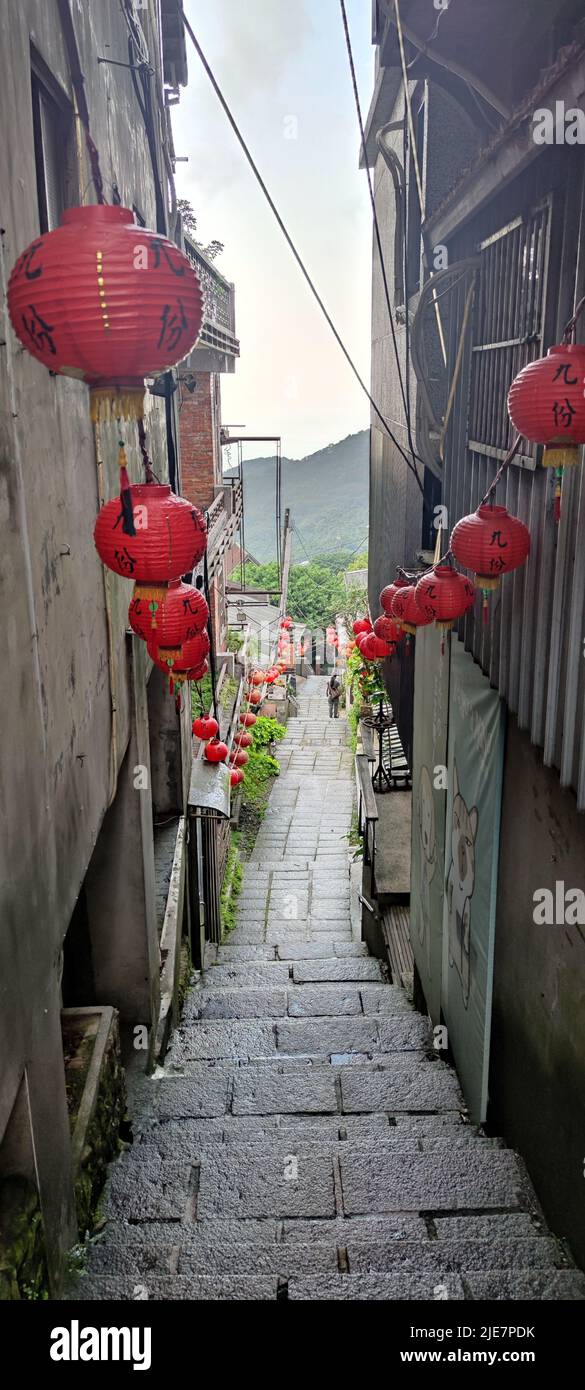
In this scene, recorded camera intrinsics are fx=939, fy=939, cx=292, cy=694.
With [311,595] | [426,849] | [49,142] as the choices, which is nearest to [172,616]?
[49,142]

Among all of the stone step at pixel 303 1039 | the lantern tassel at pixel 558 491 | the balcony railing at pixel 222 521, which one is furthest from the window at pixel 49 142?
the balcony railing at pixel 222 521

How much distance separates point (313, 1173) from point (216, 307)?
1915cm

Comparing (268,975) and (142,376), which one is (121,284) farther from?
(268,975)

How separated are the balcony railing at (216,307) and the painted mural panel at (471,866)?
10789mm

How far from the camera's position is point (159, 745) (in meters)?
12.7

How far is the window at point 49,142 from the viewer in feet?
17.2

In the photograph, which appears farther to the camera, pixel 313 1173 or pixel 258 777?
pixel 258 777

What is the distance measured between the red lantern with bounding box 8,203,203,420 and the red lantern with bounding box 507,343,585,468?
178cm

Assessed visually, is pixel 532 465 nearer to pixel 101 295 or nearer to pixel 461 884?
pixel 101 295

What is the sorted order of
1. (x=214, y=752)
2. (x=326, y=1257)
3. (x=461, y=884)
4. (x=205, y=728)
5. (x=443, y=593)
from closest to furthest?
(x=326, y=1257) < (x=443, y=593) < (x=461, y=884) < (x=205, y=728) < (x=214, y=752)

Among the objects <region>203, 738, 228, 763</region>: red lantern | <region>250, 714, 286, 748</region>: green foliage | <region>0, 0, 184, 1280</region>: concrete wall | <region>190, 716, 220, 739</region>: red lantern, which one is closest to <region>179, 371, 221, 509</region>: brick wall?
<region>250, 714, 286, 748</region>: green foliage

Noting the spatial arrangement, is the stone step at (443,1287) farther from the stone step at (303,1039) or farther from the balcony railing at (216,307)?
the balcony railing at (216,307)

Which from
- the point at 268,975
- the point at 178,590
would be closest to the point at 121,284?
the point at 178,590

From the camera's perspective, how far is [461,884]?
26.7 feet
